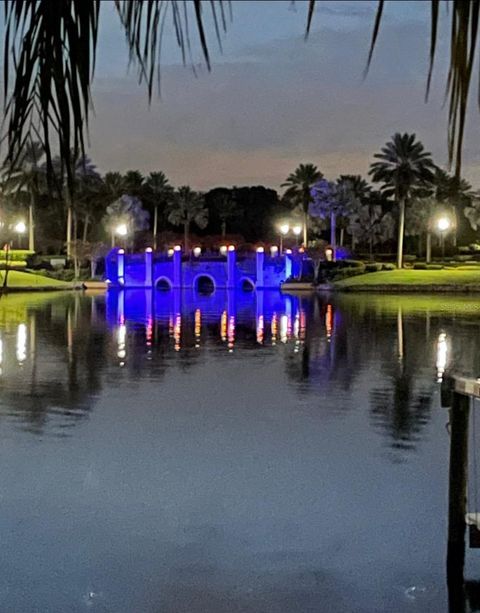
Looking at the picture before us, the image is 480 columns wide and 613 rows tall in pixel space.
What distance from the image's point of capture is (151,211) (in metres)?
117

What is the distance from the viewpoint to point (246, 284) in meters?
90.8

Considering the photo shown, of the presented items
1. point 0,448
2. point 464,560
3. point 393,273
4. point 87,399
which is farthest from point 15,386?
point 393,273

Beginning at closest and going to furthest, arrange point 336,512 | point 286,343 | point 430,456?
point 336,512
point 430,456
point 286,343

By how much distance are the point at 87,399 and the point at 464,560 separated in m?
11.2

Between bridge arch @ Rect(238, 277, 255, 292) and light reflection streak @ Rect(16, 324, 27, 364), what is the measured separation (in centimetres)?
5159

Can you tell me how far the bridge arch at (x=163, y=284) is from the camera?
90.6 meters

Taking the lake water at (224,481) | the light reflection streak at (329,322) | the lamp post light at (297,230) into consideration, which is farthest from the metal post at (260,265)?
the lake water at (224,481)

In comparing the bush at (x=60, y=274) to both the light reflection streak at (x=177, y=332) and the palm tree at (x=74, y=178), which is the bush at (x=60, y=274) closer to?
Result: the light reflection streak at (x=177, y=332)

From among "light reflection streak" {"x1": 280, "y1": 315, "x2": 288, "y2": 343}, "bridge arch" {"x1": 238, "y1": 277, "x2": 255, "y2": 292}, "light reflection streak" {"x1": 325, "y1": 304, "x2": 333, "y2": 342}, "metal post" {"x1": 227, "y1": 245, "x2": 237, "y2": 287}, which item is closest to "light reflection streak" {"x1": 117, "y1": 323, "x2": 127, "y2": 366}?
"light reflection streak" {"x1": 280, "y1": 315, "x2": 288, "y2": 343}

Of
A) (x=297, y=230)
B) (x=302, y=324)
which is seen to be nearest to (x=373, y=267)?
(x=297, y=230)

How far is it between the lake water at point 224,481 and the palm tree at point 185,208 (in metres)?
86.0

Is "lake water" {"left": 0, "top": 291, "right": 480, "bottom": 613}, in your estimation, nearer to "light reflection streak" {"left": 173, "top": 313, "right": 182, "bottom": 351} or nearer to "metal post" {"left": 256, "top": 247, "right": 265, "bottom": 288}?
"light reflection streak" {"left": 173, "top": 313, "right": 182, "bottom": 351}

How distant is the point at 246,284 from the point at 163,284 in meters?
8.79

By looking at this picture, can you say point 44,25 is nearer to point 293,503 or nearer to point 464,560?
point 464,560
